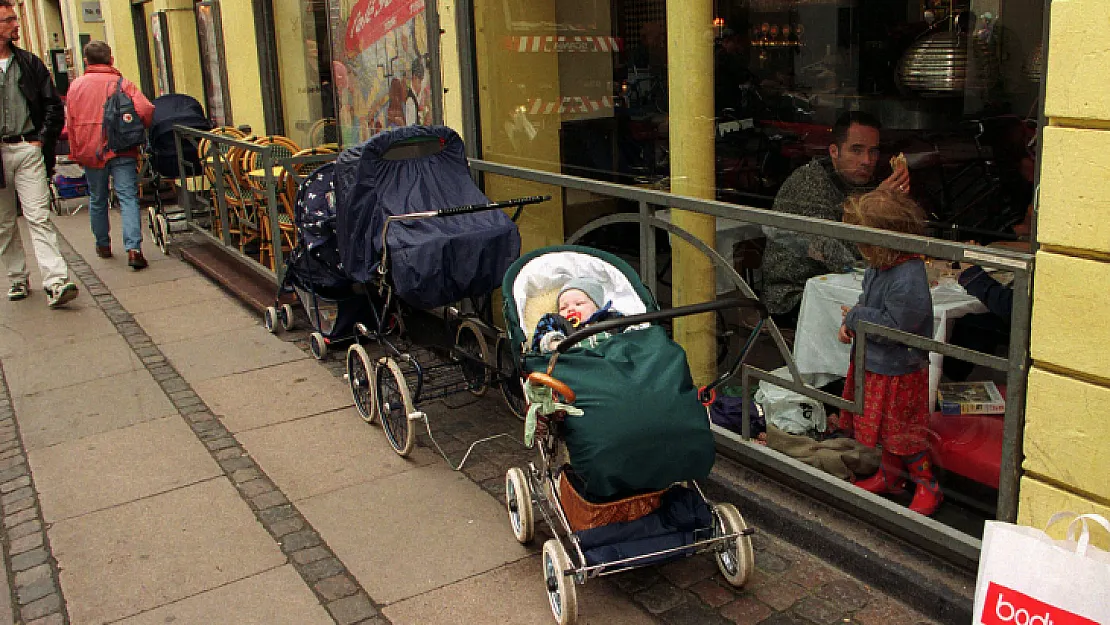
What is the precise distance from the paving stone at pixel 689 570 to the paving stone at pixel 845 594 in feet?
1.44

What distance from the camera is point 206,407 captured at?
21.3 ft

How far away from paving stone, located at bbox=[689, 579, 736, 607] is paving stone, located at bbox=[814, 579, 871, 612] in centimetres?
35

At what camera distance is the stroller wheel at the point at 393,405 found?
5.44m

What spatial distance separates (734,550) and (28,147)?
712 centimetres

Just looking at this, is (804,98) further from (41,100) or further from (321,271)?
(41,100)

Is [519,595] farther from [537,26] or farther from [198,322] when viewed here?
[198,322]

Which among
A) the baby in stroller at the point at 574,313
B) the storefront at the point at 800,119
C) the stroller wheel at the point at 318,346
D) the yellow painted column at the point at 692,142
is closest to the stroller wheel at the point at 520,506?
the baby in stroller at the point at 574,313

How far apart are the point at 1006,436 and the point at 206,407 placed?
476 cm

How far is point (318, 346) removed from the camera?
7195mm

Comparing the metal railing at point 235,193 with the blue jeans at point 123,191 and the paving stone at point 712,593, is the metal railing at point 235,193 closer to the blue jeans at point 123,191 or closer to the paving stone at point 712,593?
the blue jeans at point 123,191

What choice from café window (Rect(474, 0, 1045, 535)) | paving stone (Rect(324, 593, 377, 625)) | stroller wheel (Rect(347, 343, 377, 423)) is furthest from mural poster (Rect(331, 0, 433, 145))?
paving stone (Rect(324, 593, 377, 625))

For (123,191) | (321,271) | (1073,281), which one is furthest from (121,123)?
(1073,281)

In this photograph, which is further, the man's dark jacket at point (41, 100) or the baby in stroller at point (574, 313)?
the man's dark jacket at point (41, 100)

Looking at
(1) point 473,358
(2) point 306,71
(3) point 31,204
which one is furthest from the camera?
(2) point 306,71
